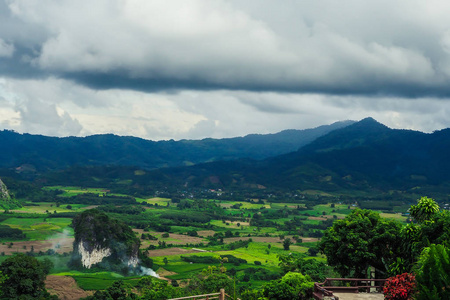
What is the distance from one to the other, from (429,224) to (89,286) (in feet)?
252

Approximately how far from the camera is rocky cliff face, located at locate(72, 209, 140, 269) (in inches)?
4488

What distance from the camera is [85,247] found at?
115m

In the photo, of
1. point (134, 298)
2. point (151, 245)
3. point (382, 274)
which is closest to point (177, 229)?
point (151, 245)

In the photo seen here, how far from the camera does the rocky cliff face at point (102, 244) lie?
11400cm

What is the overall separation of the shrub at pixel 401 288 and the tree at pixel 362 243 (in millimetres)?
13044

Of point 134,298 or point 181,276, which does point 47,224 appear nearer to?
point 181,276

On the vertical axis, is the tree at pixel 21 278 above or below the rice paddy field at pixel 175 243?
above

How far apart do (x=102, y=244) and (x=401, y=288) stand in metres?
104

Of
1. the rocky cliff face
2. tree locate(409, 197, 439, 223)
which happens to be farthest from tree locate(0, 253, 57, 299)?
tree locate(409, 197, 439, 223)

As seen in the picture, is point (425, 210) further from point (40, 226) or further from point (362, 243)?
point (40, 226)

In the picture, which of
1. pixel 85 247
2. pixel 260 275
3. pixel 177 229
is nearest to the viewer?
pixel 260 275

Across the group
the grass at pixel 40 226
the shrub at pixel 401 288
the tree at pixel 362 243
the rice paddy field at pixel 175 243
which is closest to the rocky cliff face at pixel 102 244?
the rice paddy field at pixel 175 243

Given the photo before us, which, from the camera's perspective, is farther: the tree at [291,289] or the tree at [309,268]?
the tree at [309,268]

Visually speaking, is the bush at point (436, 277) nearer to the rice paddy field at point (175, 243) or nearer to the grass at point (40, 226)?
the rice paddy field at point (175, 243)
